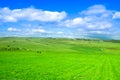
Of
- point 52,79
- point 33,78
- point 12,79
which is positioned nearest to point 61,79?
point 52,79

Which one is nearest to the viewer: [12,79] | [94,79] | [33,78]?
[12,79]

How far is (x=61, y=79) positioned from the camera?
97.8 ft

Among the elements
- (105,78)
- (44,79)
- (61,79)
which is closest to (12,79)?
(44,79)

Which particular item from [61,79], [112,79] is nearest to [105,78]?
[112,79]

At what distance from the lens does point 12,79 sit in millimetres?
27312

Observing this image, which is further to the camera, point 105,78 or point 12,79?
point 105,78

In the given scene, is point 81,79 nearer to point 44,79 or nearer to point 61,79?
point 61,79

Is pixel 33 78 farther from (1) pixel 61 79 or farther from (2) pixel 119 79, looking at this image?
(2) pixel 119 79

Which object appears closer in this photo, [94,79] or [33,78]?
[33,78]

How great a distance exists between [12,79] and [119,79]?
1405 centimetres

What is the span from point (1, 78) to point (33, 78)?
3.86m

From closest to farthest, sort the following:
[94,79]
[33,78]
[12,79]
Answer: [12,79], [33,78], [94,79]

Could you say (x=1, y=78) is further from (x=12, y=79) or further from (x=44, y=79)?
(x=44, y=79)

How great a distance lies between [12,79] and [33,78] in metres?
2.87
